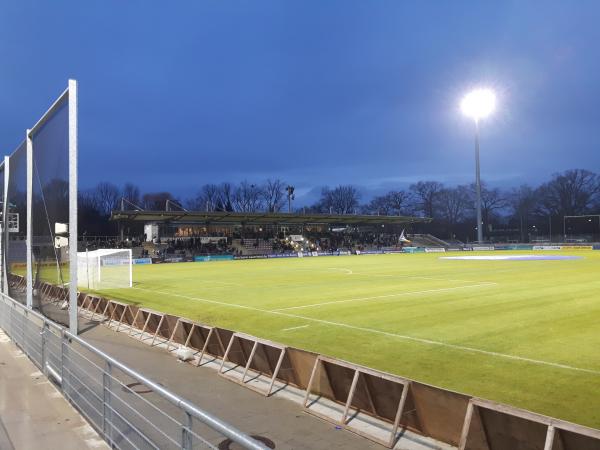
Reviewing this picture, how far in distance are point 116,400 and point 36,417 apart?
1718mm

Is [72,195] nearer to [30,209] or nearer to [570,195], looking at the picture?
[30,209]

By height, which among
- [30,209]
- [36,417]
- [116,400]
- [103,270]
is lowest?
[36,417]

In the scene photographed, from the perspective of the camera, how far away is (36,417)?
669 cm

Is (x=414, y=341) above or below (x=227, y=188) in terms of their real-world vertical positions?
below

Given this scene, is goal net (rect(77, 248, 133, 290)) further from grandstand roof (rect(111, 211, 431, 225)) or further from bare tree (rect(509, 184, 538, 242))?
bare tree (rect(509, 184, 538, 242))

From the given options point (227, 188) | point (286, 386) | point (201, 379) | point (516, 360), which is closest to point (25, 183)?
point (201, 379)

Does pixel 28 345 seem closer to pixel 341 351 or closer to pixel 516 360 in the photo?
pixel 341 351

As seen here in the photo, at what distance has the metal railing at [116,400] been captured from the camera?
3621 millimetres

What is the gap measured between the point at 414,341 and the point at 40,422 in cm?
823

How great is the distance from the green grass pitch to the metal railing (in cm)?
462

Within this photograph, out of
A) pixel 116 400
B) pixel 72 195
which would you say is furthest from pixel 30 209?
pixel 116 400

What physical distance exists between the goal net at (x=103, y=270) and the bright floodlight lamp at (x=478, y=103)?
48691 mm

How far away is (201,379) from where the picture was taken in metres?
9.04

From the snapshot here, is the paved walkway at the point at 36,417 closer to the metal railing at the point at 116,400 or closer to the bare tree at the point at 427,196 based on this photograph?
the metal railing at the point at 116,400
